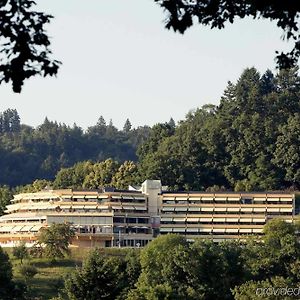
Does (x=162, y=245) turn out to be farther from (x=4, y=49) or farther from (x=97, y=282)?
(x=4, y=49)

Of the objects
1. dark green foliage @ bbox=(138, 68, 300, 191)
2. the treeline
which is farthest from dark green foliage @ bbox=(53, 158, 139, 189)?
the treeline

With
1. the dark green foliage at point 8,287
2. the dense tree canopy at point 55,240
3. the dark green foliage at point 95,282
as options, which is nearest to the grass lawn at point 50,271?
the dense tree canopy at point 55,240

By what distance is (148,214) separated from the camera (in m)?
126

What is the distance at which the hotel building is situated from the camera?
400 ft

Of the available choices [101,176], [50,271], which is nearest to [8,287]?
[50,271]

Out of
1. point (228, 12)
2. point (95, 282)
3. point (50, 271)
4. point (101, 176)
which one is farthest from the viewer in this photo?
point (101, 176)

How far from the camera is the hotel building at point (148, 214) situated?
400ft

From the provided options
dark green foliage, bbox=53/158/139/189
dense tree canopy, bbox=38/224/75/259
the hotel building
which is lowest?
dense tree canopy, bbox=38/224/75/259

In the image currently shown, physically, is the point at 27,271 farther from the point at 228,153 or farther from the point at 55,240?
the point at 228,153

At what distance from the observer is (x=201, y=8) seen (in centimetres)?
1570

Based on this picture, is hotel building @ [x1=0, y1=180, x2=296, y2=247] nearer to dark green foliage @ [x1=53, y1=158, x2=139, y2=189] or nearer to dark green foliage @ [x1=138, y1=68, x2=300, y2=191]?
dark green foliage @ [x1=138, y1=68, x2=300, y2=191]

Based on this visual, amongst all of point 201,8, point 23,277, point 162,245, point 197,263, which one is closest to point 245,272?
point 197,263

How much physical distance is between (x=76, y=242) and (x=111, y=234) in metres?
4.09

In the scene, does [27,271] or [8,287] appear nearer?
[8,287]
